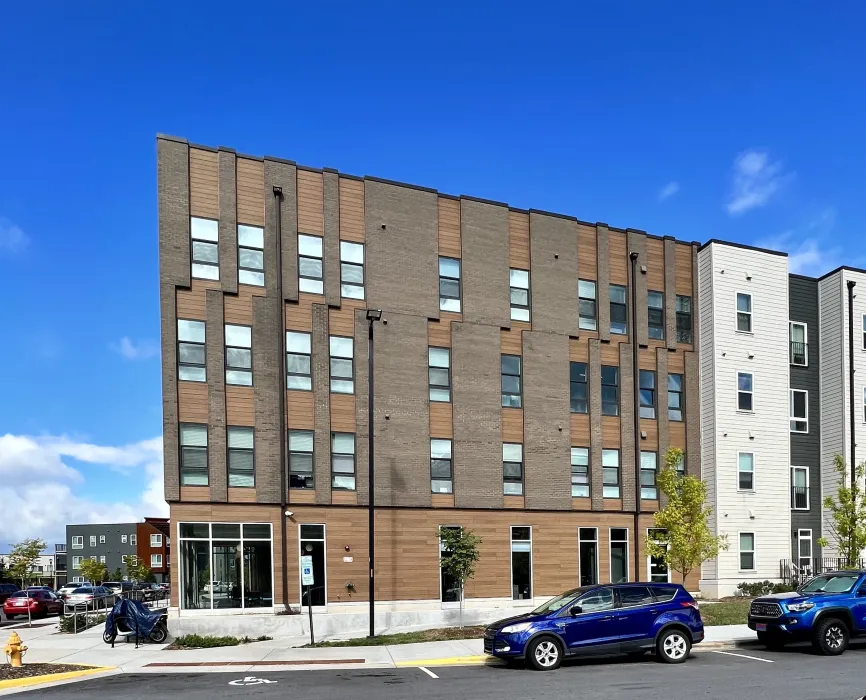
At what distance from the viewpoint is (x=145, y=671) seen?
18.4 meters

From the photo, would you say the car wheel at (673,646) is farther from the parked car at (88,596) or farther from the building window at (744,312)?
the parked car at (88,596)

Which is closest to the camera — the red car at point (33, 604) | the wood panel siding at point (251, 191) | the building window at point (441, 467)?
the wood panel siding at point (251, 191)

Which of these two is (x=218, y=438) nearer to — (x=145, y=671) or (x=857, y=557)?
(x=145, y=671)

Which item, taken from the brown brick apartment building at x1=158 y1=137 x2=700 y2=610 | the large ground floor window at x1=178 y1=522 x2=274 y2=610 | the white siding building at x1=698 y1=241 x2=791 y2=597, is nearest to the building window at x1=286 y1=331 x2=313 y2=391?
the brown brick apartment building at x1=158 y1=137 x2=700 y2=610

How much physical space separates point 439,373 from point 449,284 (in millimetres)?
3459

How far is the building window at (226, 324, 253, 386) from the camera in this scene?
90.8ft

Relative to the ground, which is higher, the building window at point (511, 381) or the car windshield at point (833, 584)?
the building window at point (511, 381)

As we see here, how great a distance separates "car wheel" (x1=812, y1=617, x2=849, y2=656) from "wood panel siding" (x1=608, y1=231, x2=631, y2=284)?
17.9 m

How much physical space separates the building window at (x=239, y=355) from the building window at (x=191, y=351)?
0.85m

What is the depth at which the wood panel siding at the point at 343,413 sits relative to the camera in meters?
28.8

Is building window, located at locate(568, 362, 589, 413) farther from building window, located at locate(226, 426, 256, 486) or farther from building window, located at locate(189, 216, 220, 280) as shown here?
building window, located at locate(189, 216, 220, 280)

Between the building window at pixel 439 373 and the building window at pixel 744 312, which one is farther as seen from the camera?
the building window at pixel 744 312

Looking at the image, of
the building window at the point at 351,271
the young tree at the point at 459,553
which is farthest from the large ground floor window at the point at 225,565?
the building window at the point at 351,271

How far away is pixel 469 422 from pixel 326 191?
10.1m
